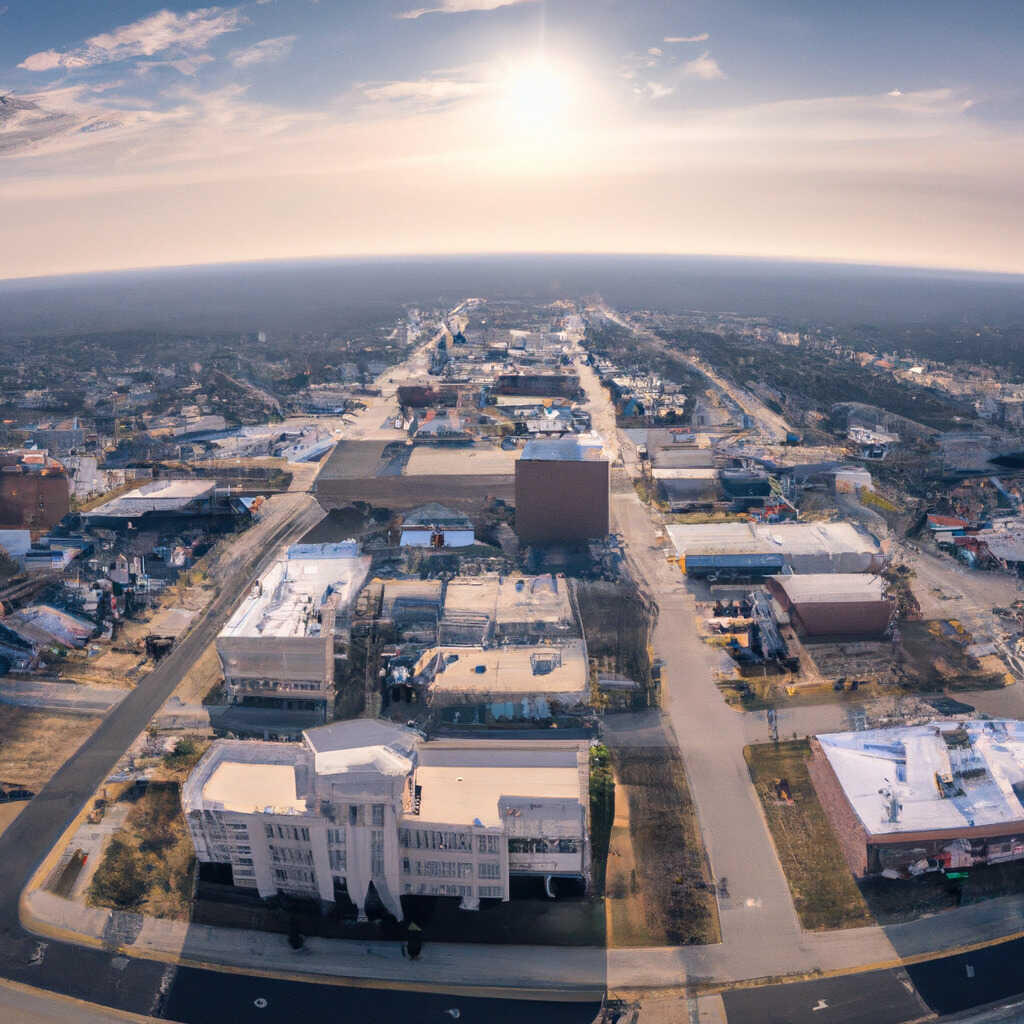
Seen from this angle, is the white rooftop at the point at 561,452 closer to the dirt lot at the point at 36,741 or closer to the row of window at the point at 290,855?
the dirt lot at the point at 36,741

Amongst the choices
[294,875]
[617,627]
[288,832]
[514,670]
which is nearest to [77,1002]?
[294,875]

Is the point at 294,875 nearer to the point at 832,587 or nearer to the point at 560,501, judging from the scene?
the point at 832,587

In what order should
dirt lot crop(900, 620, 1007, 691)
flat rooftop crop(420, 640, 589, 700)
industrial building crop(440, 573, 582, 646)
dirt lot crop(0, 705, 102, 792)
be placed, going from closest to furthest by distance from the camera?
dirt lot crop(0, 705, 102, 792), flat rooftop crop(420, 640, 589, 700), dirt lot crop(900, 620, 1007, 691), industrial building crop(440, 573, 582, 646)

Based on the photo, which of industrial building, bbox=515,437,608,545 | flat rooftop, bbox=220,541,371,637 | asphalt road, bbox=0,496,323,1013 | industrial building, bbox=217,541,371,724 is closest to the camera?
asphalt road, bbox=0,496,323,1013

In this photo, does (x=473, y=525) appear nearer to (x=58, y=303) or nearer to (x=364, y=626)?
(x=364, y=626)

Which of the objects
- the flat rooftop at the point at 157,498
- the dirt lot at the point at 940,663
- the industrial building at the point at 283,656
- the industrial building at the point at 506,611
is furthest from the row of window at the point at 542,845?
the flat rooftop at the point at 157,498

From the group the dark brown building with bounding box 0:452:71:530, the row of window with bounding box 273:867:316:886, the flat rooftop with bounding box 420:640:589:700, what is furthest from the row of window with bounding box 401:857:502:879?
the dark brown building with bounding box 0:452:71:530

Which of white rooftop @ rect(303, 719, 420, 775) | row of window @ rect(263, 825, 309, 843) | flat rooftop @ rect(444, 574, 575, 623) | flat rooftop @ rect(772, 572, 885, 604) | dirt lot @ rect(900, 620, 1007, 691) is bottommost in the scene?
dirt lot @ rect(900, 620, 1007, 691)

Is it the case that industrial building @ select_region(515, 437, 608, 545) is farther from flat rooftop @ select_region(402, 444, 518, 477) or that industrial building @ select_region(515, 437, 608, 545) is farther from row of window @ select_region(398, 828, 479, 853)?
row of window @ select_region(398, 828, 479, 853)
